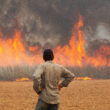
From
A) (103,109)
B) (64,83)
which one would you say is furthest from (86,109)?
(64,83)

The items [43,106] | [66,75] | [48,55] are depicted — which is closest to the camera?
[43,106]

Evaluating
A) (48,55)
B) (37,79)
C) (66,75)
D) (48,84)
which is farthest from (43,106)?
(48,55)

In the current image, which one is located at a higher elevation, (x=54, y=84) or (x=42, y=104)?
(x=54, y=84)

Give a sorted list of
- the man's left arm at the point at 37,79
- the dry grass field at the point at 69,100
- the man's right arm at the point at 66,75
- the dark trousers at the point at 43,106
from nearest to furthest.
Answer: the man's left arm at the point at 37,79
the dark trousers at the point at 43,106
the man's right arm at the point at 66,75
the dry grass field at the point at 69,100

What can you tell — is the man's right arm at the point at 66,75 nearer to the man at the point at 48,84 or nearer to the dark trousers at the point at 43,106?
the man at the point at 48,84

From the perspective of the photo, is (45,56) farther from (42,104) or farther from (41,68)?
(42,104)

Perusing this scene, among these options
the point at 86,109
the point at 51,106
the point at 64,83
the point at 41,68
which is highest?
the point at 41,68

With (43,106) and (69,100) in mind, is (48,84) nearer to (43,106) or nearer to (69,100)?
(43,106)

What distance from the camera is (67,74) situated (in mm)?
6117

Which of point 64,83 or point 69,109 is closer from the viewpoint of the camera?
point 64,83

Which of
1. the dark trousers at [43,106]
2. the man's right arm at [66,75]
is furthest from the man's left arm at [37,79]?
the man's right arm at [66,75]

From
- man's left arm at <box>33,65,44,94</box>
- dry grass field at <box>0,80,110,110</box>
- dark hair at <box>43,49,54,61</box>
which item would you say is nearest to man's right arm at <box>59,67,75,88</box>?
dark hair at <box>43,49,54,61</box>

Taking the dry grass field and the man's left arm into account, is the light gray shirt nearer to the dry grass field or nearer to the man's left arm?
the man's left arm

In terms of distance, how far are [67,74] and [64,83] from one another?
0.24 m
